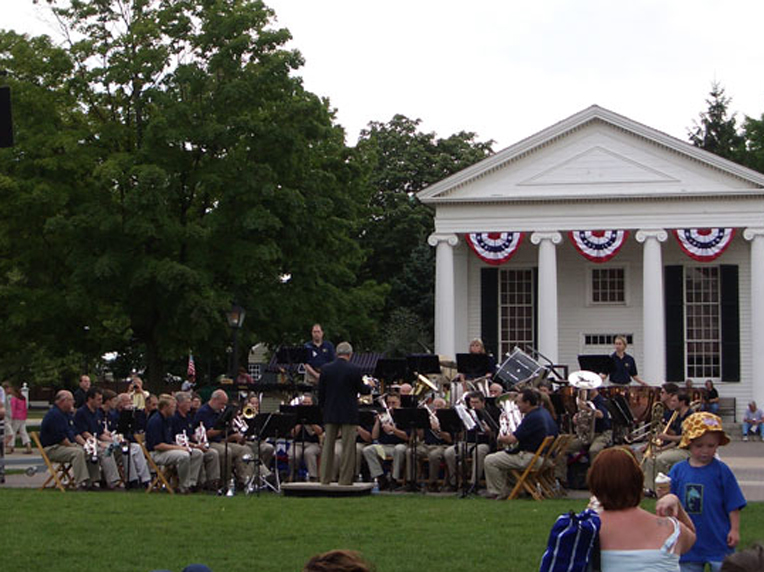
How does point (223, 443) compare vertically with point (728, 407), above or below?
below

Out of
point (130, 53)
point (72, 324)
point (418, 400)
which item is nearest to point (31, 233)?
point (72, 324)

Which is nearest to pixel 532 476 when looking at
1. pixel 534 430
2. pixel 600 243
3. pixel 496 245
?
pixel 534 430

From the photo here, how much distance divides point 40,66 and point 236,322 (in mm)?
14110

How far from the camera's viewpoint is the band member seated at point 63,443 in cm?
2003

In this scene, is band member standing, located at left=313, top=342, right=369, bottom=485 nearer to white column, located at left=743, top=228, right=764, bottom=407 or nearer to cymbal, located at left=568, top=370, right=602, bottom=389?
cymbal, located at left=568, top=370, right=602, bottom=389

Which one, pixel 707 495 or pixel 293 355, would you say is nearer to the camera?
pixel 707 495

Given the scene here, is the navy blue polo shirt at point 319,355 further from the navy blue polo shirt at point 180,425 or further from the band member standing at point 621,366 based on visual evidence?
the band member standing at point 621,366

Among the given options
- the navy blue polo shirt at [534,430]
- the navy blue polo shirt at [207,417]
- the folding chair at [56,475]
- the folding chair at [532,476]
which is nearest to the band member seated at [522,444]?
the navy blue polo shirt at [534,430]

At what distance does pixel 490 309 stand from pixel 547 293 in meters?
2.49

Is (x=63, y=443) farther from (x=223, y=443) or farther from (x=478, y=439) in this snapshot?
(x=478, y=439)

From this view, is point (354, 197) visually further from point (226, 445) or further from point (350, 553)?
point (350, 553)

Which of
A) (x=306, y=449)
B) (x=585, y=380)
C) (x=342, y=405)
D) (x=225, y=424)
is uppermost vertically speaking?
(x=585, y=380)

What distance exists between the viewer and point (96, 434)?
2116cm

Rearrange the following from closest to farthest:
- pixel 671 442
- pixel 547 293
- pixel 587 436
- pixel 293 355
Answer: pixel 671 442 → pixel 587 436 → pixel 293 355 → pixel 547 293
